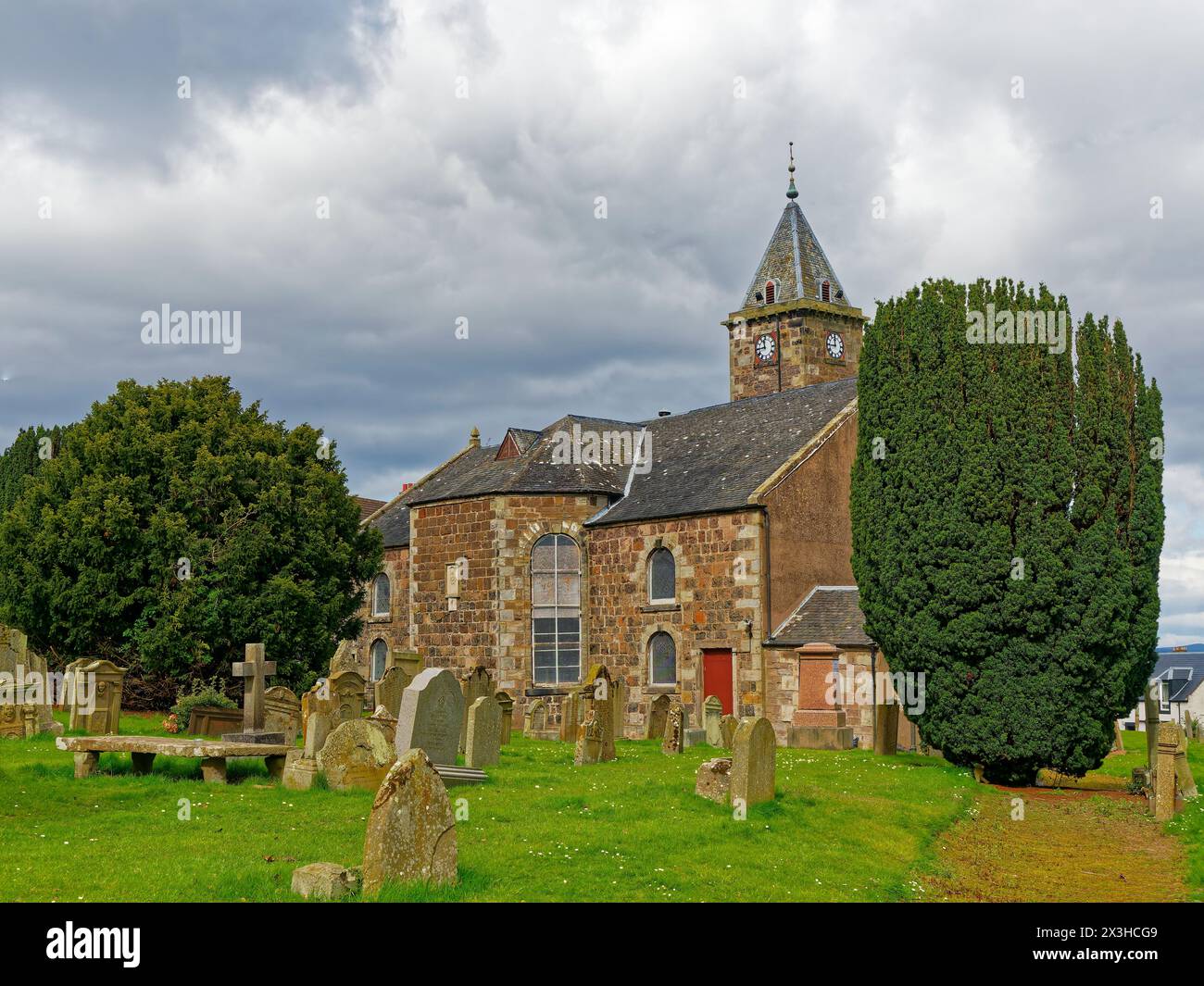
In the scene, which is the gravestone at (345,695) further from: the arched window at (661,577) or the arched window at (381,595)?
the arched window at (381,595)

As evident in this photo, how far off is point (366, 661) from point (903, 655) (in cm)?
2670

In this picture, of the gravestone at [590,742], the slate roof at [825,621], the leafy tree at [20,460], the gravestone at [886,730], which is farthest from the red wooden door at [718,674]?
the leafy tree at [20,460]

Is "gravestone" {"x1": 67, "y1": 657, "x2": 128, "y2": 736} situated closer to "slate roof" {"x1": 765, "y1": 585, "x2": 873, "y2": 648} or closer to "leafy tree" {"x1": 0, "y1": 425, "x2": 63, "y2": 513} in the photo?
"slate roof" {"x1": 765, "y1": 585, "x2": 873, "y2": 648}

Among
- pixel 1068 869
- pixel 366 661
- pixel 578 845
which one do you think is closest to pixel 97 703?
pixel 578 845

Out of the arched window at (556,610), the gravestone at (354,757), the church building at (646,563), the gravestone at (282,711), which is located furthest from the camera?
the arched window at (556,610)

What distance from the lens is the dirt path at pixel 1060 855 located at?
13325 millimetres

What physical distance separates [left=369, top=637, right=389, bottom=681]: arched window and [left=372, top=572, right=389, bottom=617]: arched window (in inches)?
41.5

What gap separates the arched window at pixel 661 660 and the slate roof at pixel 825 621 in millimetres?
3694

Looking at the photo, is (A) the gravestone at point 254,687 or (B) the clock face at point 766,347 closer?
(A) the gravestone at point 254,687

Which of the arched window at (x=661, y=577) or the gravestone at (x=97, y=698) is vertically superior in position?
the arched window at (x=661, y=577)

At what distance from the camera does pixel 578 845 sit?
12.6 meters

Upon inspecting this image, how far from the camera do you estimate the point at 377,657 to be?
45219 mm

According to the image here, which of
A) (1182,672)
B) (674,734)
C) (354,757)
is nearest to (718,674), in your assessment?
(674,734)

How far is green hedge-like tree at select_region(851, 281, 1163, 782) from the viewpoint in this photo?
2164cm
